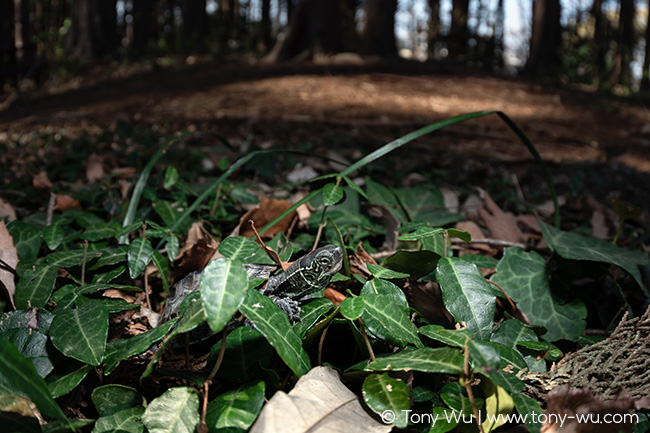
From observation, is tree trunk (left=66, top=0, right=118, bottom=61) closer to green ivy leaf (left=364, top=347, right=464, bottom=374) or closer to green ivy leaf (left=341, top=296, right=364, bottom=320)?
green ivy leaf (left=341, top=296, right=364, bottom=320)

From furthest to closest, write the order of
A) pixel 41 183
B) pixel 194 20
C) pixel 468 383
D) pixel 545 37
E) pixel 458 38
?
pixel 194 20 < pixel 458 38 < pixel 545 37 < pixel 41 183 < pixel 468 383

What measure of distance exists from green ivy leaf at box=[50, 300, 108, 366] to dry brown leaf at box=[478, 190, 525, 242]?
4.20 ft

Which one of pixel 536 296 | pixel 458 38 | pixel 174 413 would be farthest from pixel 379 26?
pixel 174 413

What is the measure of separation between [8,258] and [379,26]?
7997 mm

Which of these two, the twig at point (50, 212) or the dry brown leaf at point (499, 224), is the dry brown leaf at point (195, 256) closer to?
the twig at point (50, 212)

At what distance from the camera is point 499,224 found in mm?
1730

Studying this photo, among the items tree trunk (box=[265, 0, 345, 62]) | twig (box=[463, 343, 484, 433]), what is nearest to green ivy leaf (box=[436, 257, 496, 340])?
twig (box=[463, 343, 484, 433])

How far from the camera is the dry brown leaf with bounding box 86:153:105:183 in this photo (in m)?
2.28

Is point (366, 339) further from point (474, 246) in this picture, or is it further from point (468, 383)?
point (474, 246)

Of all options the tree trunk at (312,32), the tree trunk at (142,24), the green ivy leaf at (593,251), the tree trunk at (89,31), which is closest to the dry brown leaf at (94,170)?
the green ivy leaf at (593,251)

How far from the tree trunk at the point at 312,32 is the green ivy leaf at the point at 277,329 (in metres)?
5.78

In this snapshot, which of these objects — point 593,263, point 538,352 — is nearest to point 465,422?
point 538,352

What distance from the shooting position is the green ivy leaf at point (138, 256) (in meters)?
1.30

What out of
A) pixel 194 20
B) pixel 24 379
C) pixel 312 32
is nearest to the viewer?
pixel 24 379
